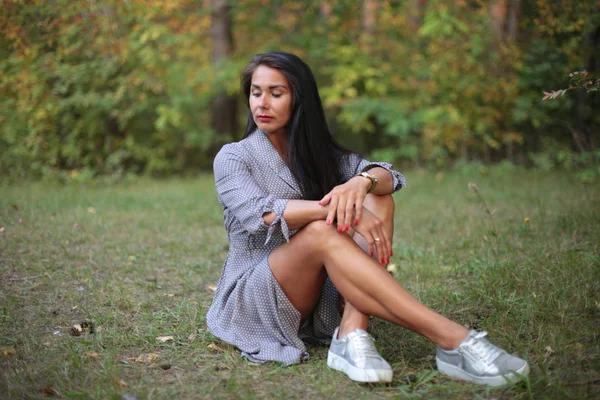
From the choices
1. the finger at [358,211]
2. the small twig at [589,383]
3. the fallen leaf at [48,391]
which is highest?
the finger at [358,211]

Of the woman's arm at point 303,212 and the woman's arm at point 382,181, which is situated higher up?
the woman's arm at point 382,181

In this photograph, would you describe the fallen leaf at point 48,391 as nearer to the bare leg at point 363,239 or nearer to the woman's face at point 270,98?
the bare leg at point 363,239

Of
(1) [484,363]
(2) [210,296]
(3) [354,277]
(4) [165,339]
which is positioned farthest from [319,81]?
(1) [484,363]

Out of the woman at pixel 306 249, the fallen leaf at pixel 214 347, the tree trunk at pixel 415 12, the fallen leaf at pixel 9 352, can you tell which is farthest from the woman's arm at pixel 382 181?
the tree trunk at pixel 415 12

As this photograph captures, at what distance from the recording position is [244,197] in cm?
260

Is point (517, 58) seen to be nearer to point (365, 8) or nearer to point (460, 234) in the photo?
point (365, 8)

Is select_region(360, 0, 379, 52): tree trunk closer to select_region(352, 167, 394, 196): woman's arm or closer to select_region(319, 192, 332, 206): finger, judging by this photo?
select_region(352, 167, 394, 196): woman's arm

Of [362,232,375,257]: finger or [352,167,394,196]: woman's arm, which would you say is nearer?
[362,232,375,257]: finger

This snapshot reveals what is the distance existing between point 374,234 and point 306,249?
0.91 feet

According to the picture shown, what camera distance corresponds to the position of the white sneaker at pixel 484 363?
229cm

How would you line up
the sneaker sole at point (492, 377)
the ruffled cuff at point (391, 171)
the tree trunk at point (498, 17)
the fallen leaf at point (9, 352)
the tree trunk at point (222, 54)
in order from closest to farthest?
the sneaker sole at point (492, 377) → the fallen leaf at point (9, 352) → the ruffled cuff at point (391, 171) → the tree trunk at point (498, 17) → the tree trunk at point (222, 54)

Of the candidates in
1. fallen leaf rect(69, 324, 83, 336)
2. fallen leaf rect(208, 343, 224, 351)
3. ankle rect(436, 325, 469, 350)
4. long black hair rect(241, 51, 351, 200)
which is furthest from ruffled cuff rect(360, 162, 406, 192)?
fallen leaf rect(69, 324, 83, 336)

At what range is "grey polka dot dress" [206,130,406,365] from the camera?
2.62 metres

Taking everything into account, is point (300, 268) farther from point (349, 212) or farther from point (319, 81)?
point (319, 81)
